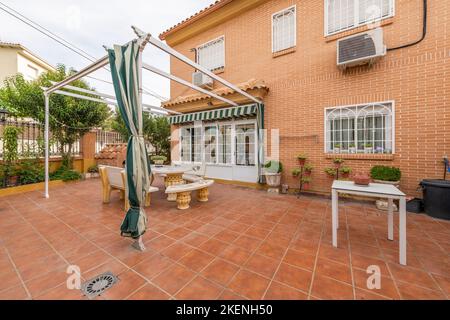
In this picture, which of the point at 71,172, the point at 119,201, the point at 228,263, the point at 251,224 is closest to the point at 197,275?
the point at 228,263

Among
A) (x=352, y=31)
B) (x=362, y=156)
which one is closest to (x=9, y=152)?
(x=362, y=156)

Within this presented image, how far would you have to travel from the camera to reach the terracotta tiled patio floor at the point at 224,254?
7.53ft

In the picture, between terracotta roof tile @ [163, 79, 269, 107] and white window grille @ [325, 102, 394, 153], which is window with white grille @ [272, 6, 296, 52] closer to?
terracotta roof tile @ [163, 79, 269, 107]

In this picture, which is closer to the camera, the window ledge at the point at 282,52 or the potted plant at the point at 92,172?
the window ledge at the point at 282,52

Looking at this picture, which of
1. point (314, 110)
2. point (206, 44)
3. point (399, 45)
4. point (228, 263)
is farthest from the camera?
point (206, 44)

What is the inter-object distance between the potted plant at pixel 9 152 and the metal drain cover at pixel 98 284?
317 inches

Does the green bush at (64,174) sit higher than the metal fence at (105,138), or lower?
lower

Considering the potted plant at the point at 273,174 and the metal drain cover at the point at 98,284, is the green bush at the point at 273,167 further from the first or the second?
the metal drain cover at the point at 98,284

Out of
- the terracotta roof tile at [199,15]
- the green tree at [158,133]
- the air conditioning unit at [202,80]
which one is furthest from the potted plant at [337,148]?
the green tree at [158,133]

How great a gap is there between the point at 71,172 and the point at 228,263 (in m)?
9.97

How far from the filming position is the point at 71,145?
372 inches

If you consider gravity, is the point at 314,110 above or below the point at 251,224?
above
